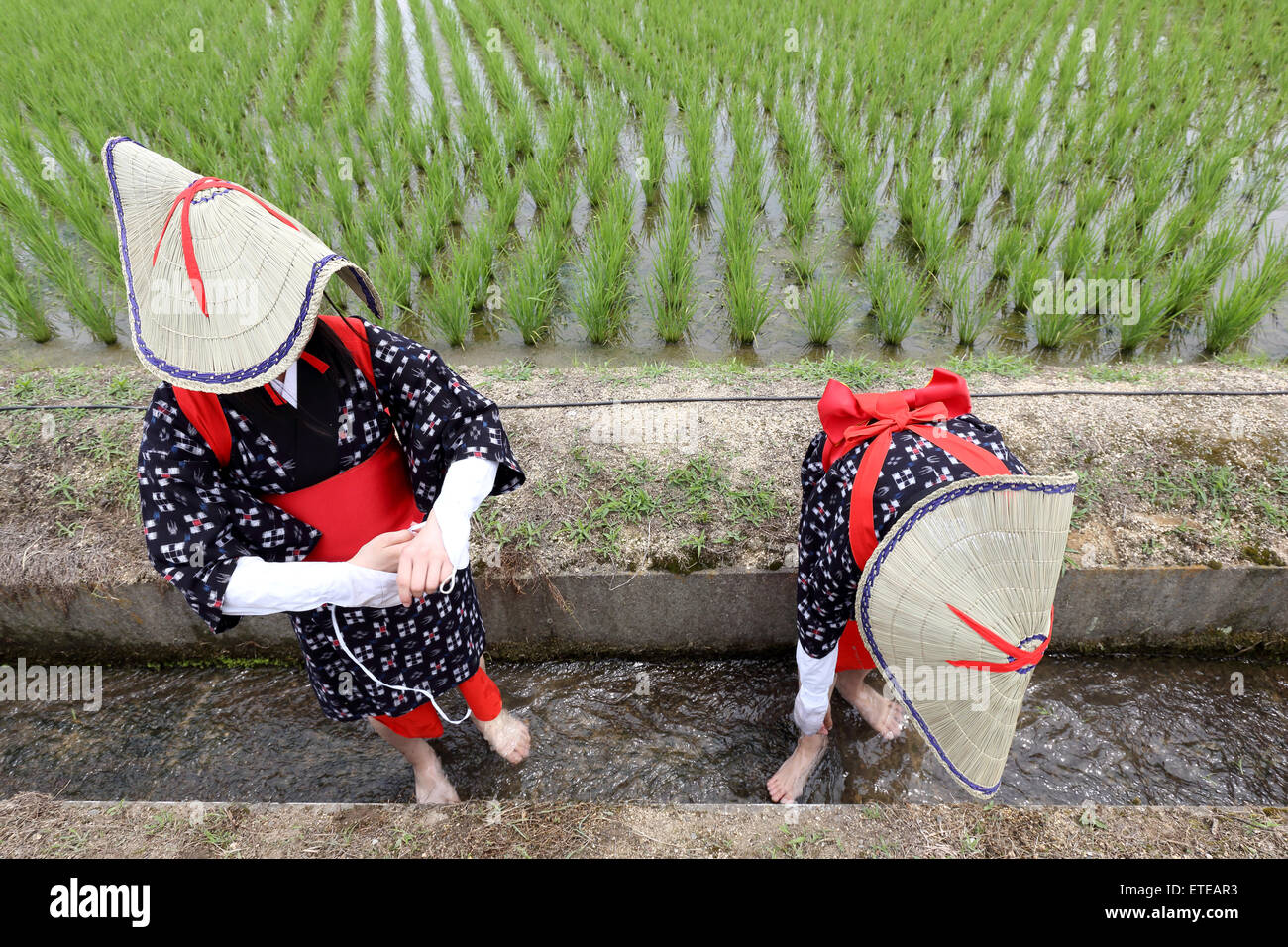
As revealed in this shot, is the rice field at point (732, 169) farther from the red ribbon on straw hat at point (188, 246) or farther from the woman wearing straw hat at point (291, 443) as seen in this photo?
the red ribbon on straw hat at point (188, 246)

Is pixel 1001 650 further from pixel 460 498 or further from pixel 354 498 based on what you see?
pixel 354 498

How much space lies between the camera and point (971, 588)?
94cm

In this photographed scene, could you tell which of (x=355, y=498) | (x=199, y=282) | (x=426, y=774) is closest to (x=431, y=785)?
(x=426, y=774)

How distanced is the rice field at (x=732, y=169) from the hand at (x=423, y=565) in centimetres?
202

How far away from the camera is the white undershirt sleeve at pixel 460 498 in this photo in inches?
45.9

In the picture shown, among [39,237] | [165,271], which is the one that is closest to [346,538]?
[165,271]

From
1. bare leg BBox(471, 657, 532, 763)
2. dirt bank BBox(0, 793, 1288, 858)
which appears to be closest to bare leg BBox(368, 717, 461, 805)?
bare leg BBox(471, 657, 532, 763)

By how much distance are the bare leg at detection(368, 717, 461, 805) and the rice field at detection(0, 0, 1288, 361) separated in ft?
6.17

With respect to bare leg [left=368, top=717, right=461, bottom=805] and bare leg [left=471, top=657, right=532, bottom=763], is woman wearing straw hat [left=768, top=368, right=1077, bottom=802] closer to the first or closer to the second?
bare leg [left=471, top=657, right=532, bottom=763]

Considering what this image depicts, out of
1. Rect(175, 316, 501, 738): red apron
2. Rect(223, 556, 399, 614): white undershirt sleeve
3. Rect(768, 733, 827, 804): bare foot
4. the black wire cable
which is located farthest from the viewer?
the black wire cable

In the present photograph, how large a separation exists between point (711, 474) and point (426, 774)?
3.78ft

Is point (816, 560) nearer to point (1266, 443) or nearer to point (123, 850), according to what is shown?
point (123, 850)

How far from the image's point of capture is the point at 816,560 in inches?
52.6

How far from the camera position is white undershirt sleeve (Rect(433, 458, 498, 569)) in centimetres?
117
